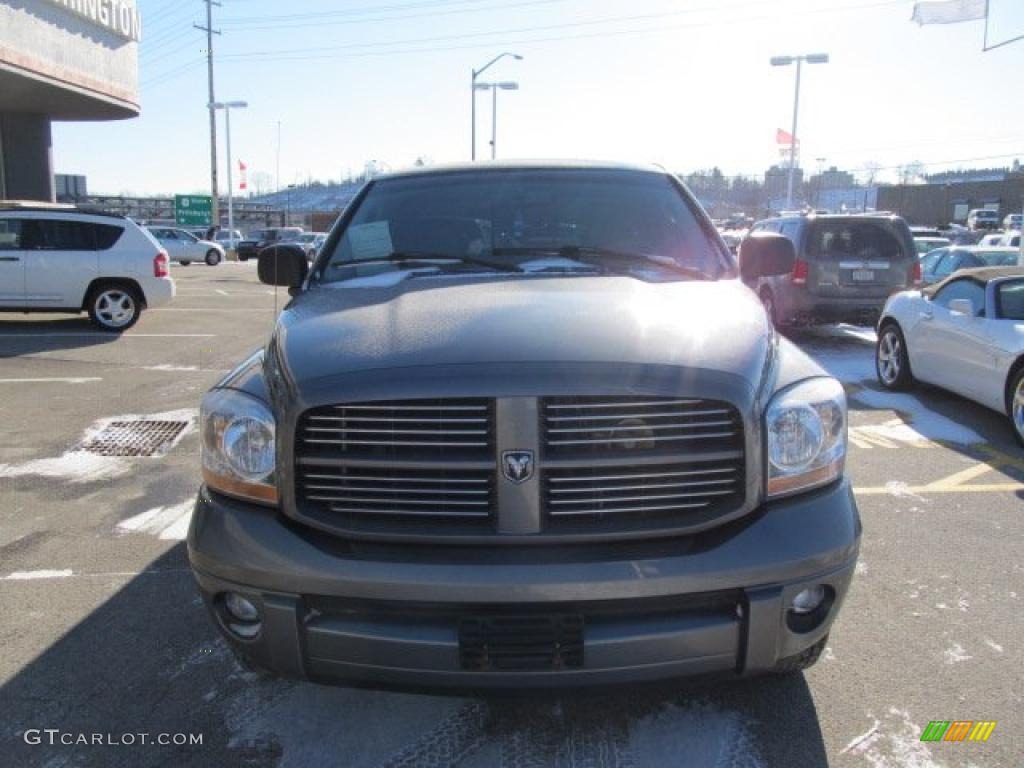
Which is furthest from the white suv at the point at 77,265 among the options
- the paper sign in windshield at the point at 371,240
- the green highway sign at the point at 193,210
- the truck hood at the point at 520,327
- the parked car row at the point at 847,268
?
the green highway sign at the point at 193,210

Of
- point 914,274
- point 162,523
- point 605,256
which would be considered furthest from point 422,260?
point 914,274

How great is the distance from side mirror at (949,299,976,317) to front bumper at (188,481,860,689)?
555cm

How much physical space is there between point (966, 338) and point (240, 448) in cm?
673

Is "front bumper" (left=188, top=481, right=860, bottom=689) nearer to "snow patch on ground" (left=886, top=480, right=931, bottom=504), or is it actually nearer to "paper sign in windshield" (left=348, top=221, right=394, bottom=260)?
"paper sign in windshield" (left=348, top=221, right=394, bottom=260)

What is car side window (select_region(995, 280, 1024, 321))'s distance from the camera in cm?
688

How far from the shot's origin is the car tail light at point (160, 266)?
12.6 m

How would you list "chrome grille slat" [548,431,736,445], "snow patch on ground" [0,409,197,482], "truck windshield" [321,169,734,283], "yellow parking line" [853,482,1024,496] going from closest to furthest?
"chrome grille slat" [548,431,736,445] → "truck windshield" [321,169,734,283] → "yellow parking line" [853,482,1024,496] → "snow patch on ground" [0,409,197,482]

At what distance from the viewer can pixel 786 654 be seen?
Answer: 2.33 m

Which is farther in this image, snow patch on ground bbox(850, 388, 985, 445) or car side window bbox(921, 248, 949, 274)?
car side window bbox(921, 248, 949, 274)

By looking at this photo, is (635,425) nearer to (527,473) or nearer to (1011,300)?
(527,473)

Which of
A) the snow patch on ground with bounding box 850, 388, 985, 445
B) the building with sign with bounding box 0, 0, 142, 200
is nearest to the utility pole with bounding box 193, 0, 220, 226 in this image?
the building with sign with bounding box 0, 0, 142, 200

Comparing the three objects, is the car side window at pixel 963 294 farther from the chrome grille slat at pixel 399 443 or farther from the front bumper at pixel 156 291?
the front bumper at pixel 156 291

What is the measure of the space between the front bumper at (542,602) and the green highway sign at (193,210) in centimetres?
5214

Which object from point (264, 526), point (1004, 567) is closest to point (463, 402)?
point (264, 526)
